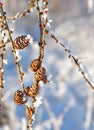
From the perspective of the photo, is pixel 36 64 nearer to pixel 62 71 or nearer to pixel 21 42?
pixel 21 42

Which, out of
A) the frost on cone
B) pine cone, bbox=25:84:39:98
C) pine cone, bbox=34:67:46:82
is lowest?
pine cone, bbox=25:84:39:98

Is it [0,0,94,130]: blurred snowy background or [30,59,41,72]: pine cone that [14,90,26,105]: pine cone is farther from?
[0,0,94,130]: blurred snowy background

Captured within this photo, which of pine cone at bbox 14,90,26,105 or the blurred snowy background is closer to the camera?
pine cone at bbox 14,90,26,105

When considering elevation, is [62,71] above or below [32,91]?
above

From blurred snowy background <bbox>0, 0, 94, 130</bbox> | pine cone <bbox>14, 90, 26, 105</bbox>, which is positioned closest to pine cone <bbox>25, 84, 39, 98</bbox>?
pine cone <bbox>14, 90, 26, 105</bbox>

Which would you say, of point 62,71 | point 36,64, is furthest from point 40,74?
point 62,71

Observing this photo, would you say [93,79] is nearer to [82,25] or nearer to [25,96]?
[25,96]

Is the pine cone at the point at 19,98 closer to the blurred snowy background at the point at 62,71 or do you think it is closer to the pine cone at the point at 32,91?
the pine cone at the point at 32,91

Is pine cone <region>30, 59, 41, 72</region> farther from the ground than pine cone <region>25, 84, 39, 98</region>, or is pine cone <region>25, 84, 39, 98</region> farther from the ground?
pine cone <region>30, 59, 41, 72</region>
